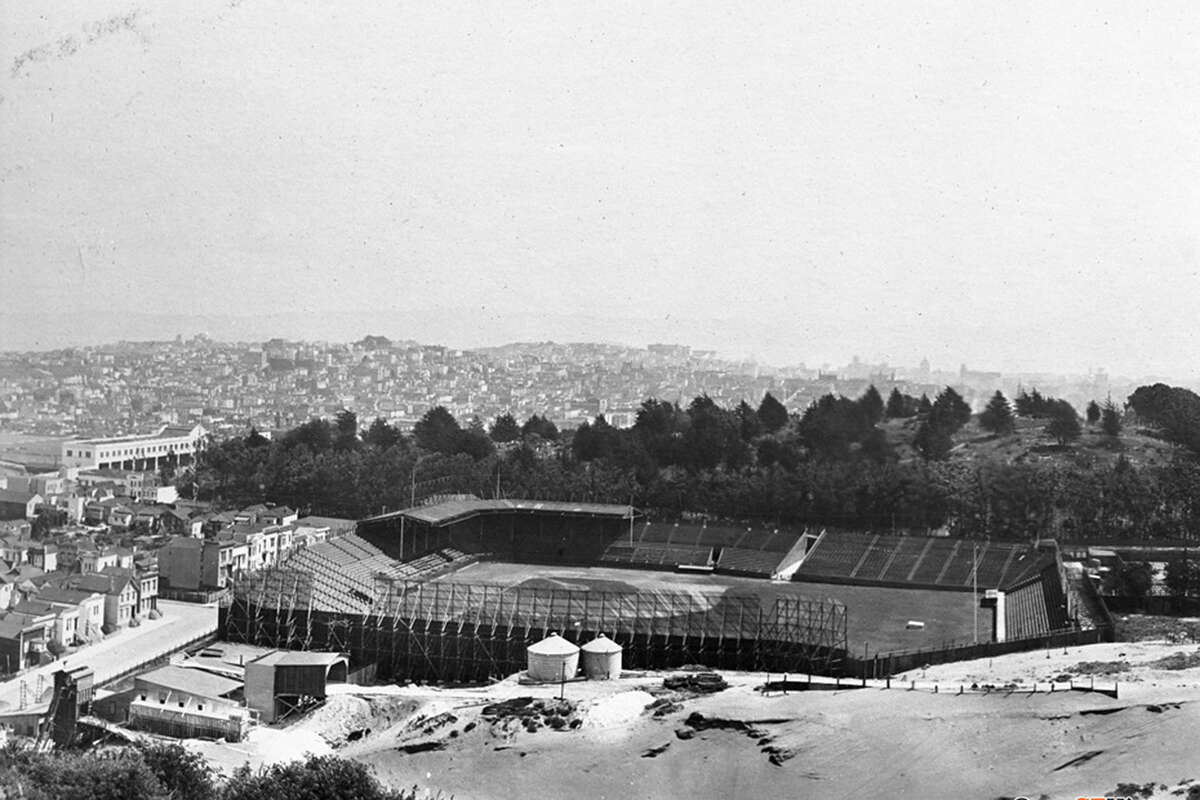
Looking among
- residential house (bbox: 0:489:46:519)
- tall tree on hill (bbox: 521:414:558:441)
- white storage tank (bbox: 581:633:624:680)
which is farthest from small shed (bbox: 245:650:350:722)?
tall tree on hill (bbox: 521:414:558:441)

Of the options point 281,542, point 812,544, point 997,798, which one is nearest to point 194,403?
point 281,542

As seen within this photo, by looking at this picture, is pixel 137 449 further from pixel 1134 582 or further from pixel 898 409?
pixel 1134 582

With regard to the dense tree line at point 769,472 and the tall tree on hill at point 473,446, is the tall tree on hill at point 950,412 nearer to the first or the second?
the dense tree line at point 769,472

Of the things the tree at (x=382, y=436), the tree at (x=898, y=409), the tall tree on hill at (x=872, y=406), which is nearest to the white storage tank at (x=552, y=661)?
the tall tree on hill at (x=872, y=406)

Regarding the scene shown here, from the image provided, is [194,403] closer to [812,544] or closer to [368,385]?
[368,385]

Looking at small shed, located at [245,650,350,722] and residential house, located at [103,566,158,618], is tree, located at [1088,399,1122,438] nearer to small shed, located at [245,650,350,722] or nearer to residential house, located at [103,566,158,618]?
residential house, located at [103,566,158,618]

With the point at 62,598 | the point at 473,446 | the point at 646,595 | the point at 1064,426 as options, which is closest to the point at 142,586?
the point at 62,598
